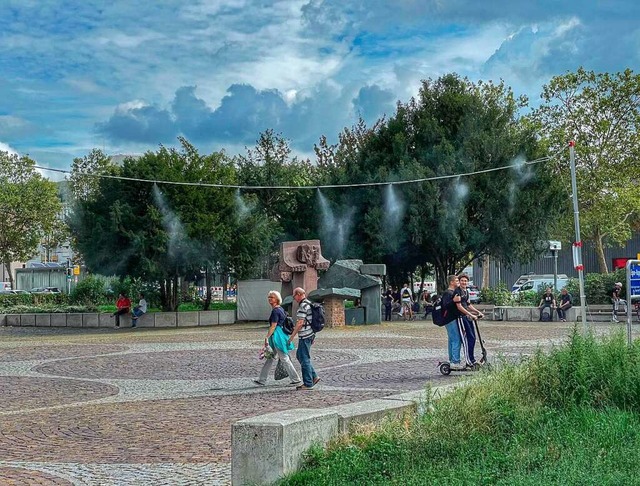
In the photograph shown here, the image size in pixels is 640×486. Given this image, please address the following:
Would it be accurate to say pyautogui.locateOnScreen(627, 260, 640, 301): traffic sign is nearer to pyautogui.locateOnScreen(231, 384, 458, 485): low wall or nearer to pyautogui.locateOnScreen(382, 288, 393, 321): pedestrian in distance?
pyautogui.locateOnScreen(231, 384, 458, 485): low wall

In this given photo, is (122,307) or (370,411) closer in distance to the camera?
(370,411)

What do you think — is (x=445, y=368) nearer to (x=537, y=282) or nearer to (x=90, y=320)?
(x=90, y=320)

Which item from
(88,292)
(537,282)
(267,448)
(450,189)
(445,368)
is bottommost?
(445,368)

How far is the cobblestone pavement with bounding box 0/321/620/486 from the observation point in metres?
8.73

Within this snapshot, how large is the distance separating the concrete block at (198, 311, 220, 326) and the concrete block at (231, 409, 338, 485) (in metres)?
30.2

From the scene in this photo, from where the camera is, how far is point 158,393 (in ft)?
46.8

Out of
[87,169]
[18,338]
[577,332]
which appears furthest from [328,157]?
[577,332]

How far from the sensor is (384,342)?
24.8 meters

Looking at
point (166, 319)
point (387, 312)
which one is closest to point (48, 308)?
point (166, 319)

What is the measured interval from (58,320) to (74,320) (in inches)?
44.0

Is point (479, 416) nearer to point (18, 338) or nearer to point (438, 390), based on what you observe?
point (438, 390)

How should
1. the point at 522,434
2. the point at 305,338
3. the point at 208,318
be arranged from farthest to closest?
the point at 208,318 → the point at 305,338 → the point at 522,434

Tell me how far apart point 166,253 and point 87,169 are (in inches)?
1173

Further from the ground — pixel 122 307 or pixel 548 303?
pixel 122 307
